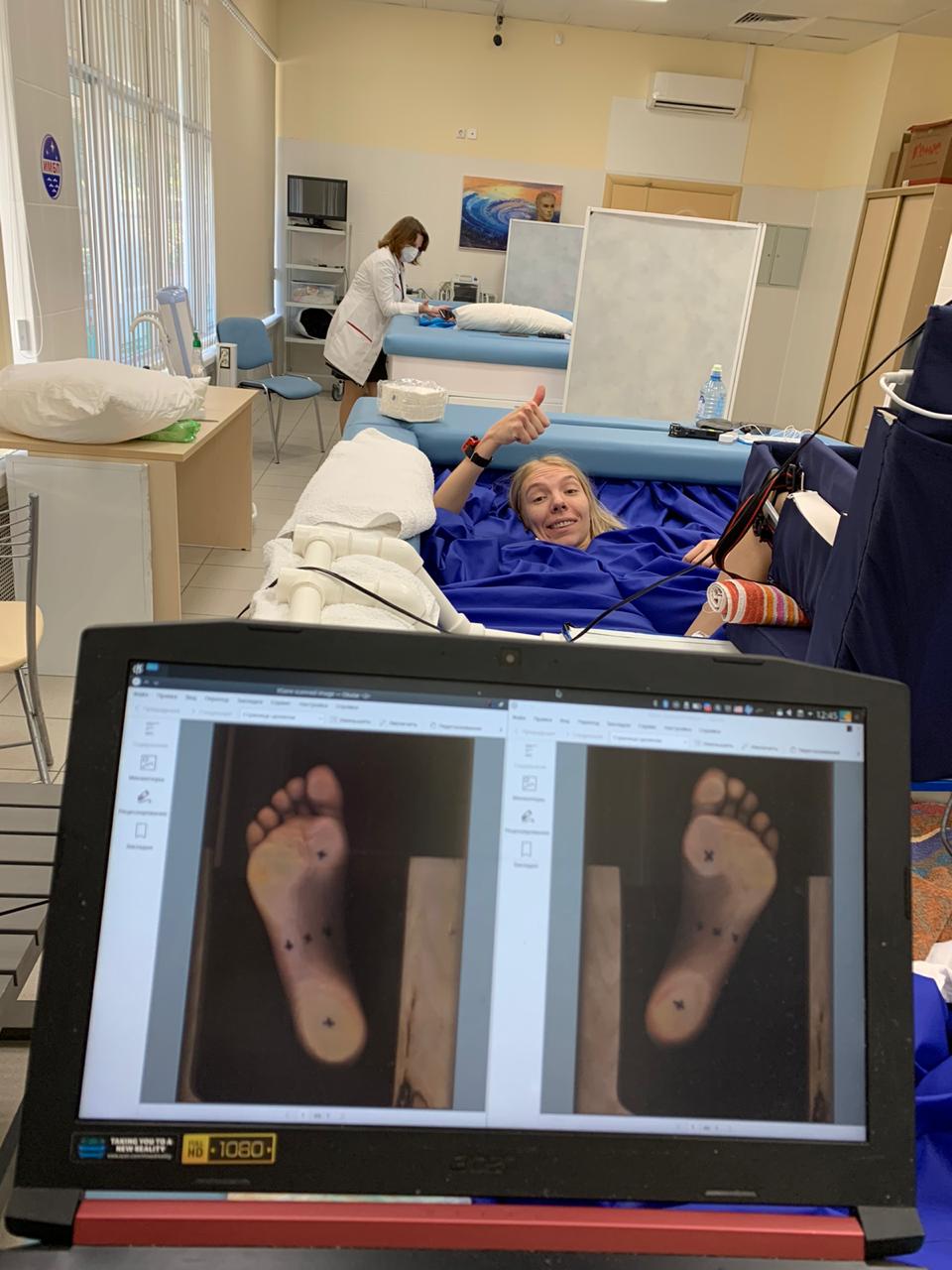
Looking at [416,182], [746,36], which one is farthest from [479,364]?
[746,36]

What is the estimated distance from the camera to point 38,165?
9.90 ft

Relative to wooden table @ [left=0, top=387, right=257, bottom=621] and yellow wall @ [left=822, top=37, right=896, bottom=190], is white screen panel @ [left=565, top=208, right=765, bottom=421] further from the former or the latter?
yellow wall @ [left=822, top=37, right=896, bottom=190]

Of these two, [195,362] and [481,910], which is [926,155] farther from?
[481,910]

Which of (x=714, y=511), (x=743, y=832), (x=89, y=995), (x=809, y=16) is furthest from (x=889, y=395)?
(x=809, y=16)

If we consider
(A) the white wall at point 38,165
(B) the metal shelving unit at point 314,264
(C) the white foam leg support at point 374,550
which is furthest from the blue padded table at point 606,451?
(B) the metal shelving unit at point 314,264

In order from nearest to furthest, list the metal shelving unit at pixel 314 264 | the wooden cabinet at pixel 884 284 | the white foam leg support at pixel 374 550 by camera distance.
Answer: the white foam leg support at pixel 374 550
the wooden cabinet at pixel 884 284
the metal shelving unit at pixel 314 264

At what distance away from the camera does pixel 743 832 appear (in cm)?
56

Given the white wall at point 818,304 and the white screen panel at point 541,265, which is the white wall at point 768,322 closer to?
the white wall at point 818,304

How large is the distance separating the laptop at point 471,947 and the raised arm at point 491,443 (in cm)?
213

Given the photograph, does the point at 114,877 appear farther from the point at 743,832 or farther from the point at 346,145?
the point at 346,145

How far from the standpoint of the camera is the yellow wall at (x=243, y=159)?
226 inches

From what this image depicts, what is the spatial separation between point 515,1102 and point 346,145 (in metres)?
8.37

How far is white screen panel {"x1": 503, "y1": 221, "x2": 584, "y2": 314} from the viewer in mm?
6391

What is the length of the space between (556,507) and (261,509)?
247cm
